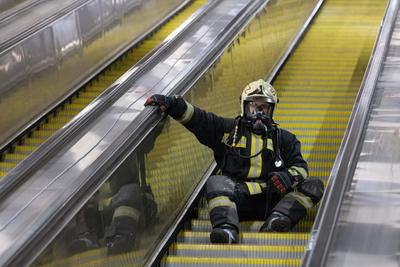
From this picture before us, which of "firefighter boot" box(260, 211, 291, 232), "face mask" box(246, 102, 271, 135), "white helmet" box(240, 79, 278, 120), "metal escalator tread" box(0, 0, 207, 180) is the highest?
"white helmet" box(240, 79, 278, 120)

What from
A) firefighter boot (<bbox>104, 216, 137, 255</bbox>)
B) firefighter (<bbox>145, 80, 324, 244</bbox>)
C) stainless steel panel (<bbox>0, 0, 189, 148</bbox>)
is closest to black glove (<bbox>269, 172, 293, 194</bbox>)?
firefighter (<bbox>145, 80, 324, 244</bbox>)

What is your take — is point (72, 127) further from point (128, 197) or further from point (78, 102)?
point (78, 102)

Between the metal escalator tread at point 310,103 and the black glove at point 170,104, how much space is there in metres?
0.75

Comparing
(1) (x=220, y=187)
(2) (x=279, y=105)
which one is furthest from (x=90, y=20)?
(1) (x=220, y=187)

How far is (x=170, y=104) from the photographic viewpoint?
5.33 metres

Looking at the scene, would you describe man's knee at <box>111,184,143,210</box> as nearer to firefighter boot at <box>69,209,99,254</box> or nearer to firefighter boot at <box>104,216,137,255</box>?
firefighter boot at <box>104,216,137,255</box>

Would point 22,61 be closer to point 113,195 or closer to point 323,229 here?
point 113,195

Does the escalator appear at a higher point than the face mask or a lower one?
lower

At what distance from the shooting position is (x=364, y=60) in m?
9.26

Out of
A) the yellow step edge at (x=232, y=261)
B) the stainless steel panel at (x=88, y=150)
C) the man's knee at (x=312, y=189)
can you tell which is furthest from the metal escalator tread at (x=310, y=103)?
the stainless steel panel at (x=88, y=150)

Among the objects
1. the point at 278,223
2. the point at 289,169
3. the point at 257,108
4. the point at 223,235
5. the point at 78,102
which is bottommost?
the point at 78,102

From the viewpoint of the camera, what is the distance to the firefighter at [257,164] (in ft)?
18.1

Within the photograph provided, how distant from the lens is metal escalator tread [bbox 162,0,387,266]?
16.5 feet

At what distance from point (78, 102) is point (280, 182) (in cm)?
328
